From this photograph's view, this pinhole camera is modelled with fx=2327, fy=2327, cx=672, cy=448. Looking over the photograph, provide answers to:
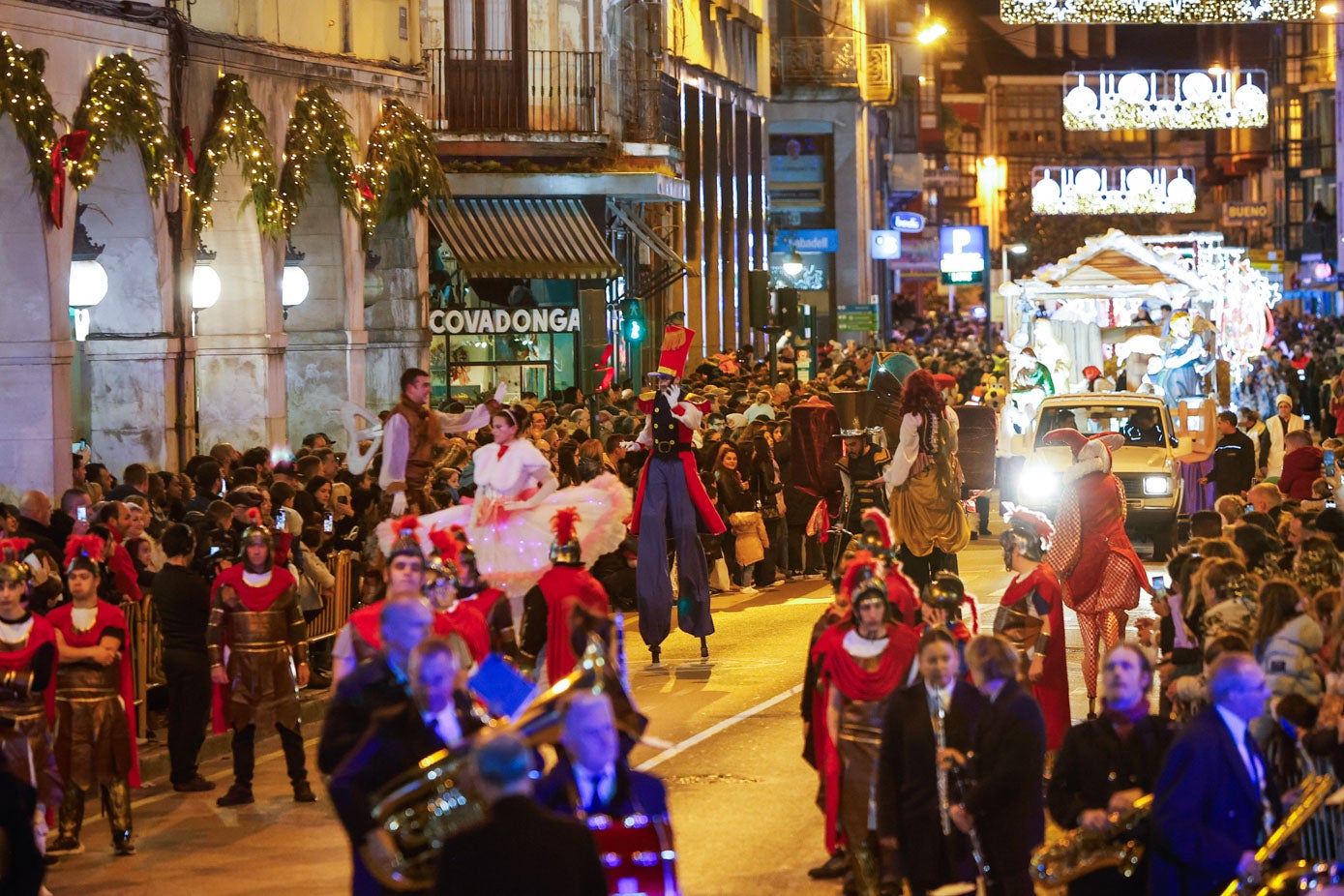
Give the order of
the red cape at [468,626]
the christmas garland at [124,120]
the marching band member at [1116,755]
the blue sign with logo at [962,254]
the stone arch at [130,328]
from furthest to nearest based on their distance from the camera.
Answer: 1. the blue sign with logo at [962,254]
2. the stone arch at [130,328]
3. the christmas garland at [124,120]
4. the red cape at [468,626]
5. the marching band member at [1116,755]

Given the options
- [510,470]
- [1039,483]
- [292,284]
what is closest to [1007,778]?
[510,470]

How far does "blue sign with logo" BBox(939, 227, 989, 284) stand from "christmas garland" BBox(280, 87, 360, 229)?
53706 millimetres

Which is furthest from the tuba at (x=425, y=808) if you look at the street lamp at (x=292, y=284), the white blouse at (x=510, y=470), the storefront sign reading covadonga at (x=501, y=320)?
the storefront sign reading covadonga at (x=501, y=320)

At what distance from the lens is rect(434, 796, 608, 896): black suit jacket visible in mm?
6195

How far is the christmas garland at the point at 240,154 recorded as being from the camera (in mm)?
22734

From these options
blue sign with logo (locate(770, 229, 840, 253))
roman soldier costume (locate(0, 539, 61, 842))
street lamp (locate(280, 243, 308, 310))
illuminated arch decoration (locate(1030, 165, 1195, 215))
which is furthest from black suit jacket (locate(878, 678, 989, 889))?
illuminated arch decoration (locate(1030, 165, 1195, 215))

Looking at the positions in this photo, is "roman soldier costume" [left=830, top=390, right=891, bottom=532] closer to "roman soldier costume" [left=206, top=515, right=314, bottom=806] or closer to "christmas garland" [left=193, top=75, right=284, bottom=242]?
"christmas garland" [left=193, top=75, right=284, bottom=242]

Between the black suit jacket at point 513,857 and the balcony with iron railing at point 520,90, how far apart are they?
3067 cm

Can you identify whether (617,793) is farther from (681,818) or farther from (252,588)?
(252,588)

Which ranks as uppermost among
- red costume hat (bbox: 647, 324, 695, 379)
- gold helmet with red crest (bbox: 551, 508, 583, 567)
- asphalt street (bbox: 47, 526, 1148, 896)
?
red costume hat (bbox: 647, 324, 695, 379)

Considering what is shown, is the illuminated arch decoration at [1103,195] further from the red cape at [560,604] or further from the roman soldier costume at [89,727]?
the roman soldier costume at [89,727]

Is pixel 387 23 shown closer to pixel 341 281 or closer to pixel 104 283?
pixel 341 281

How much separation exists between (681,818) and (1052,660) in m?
2.31

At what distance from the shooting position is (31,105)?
63.2ft
